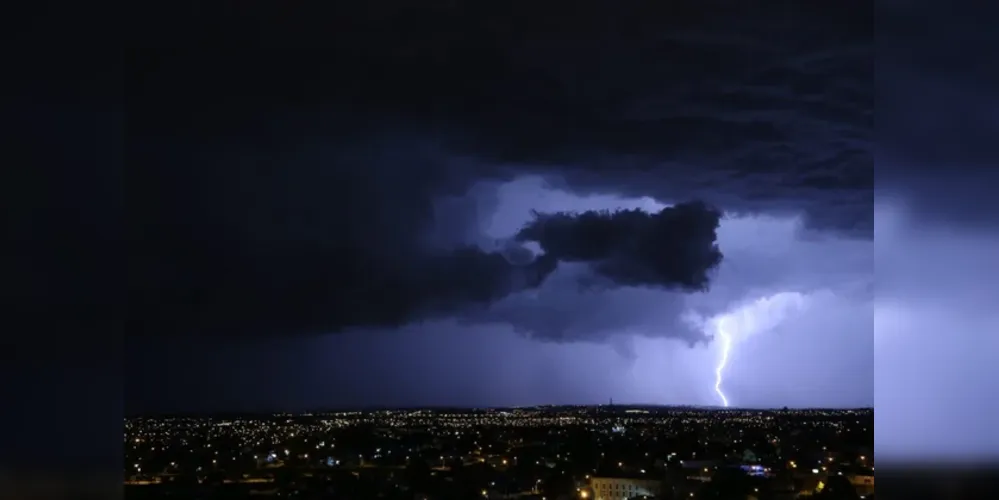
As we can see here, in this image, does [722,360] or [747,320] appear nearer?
[722,360]

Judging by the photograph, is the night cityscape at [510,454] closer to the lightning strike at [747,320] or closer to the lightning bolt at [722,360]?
the lightning bolt at [722,360]

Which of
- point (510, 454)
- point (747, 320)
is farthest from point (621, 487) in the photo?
point (747, 320)

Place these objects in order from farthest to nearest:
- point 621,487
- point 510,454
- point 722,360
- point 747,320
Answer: point 510,454
point 747,320
point 722,360
point 621,487

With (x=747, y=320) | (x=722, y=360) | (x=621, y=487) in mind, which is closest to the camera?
(x=621, y=487)

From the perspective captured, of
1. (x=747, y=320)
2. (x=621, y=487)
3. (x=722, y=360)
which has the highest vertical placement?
(x=747, y=320)

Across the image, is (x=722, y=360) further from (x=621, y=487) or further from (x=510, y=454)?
(x=510, y=454)

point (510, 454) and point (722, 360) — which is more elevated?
point (722, 360)

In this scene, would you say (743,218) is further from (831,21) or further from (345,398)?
(345,398)

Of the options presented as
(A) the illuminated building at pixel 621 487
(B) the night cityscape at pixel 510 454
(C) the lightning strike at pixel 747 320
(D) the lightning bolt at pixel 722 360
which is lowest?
(A) the illuminated building at pixel 621 487

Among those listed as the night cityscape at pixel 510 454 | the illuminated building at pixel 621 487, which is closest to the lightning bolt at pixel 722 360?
Result: the night cityscape at pixel 510 454

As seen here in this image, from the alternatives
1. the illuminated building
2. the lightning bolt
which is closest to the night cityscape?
the illuminated building
